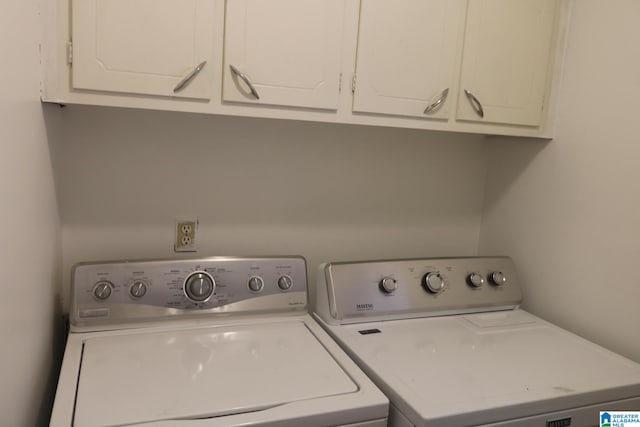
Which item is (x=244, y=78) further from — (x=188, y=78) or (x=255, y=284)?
(x=255, y=284)

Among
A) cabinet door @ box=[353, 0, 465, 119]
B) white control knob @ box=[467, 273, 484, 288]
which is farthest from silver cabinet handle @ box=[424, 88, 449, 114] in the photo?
white control knob @ box=[467, 273, 484, 288]

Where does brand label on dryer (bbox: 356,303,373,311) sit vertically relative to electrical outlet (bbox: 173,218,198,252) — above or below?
below

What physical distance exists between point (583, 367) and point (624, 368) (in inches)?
4.4

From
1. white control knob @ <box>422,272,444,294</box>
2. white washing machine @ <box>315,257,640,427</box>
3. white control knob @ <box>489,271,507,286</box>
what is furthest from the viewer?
white control knob @ <box>489,271,507,286</box>

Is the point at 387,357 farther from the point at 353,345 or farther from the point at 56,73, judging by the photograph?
the point at 56,73

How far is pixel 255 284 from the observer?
1.38 m

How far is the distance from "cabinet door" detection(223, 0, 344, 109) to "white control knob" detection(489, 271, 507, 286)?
84cm

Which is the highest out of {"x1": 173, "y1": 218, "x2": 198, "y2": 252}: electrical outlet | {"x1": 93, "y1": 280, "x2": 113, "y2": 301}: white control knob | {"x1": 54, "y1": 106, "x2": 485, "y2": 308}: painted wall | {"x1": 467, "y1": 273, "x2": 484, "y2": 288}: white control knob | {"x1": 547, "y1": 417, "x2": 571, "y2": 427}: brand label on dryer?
{"x1": 54, "y1": 106, "x2": 485, "y2": 308}: painted wall

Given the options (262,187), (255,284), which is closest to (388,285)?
(255,284)

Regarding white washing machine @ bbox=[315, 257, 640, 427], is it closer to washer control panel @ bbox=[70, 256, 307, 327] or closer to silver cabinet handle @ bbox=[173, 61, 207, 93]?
washer control panel @ bbox=[70, 256, 307, 327]

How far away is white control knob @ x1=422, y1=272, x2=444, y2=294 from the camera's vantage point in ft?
4.92

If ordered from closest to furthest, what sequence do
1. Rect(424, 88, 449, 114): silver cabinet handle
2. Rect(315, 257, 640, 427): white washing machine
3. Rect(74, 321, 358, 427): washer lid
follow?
Rect(74, 321, 358, 427): washer lid
Rect(315, 257, 640, 427): white washing machine
Rect(424, 88, 449, 114): silver cabinet handle
